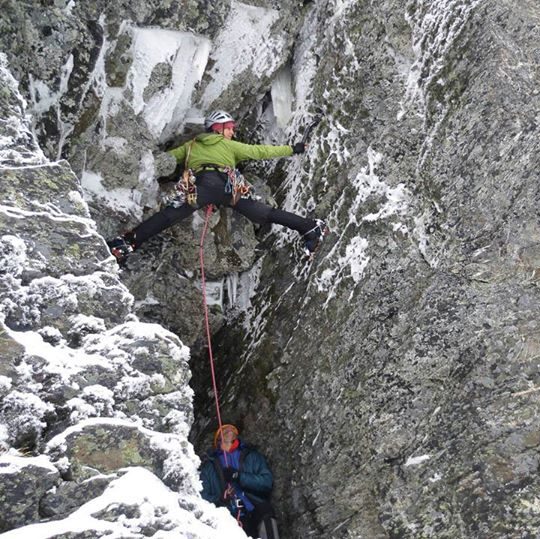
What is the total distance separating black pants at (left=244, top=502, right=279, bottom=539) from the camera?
784 cm

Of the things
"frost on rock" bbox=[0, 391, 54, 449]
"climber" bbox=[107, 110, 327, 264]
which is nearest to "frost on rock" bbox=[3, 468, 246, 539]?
"frost on rock" bbox=[0, 391, 54, 449]

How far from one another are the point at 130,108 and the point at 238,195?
6.04 ft

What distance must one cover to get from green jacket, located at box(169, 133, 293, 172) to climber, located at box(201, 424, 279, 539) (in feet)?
11.7

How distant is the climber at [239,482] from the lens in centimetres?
803

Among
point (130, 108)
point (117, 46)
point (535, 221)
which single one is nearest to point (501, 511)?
point (535, 221)

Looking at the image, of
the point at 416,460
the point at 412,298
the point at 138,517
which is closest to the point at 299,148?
the point at 412,298

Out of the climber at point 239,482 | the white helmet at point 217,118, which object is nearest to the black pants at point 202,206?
the white helmet at point 217,118

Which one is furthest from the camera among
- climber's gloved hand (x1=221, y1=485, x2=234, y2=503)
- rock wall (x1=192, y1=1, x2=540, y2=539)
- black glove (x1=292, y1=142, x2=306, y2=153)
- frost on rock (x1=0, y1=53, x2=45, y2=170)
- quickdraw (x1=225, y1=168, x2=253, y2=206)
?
black glove (x1=292, y1=142, x2=306, y2=153)

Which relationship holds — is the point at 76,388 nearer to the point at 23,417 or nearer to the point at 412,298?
the point at 23,417

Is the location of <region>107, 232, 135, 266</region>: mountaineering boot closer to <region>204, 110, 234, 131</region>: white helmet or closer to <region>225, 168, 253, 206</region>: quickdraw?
<region>225, 168, 253, 206</region>: quickdraw

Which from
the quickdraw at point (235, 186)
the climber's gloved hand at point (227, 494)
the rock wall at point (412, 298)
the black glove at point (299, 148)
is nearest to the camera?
the rock wall at point (412, 298)

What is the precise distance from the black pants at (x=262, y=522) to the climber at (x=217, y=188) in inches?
134

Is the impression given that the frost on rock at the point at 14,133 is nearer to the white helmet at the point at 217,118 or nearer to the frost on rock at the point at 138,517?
the white helmet at the point at 217,118

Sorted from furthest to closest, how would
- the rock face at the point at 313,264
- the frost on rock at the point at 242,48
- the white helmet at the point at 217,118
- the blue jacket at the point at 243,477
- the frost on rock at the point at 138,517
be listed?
the frost on rock at the point at 242,48 → the white helmet at the point at 217,118 → the blue jacket at the point at 243,477 → the rock face at the point at 313,264 → the frost on rock at the point at 138,517
